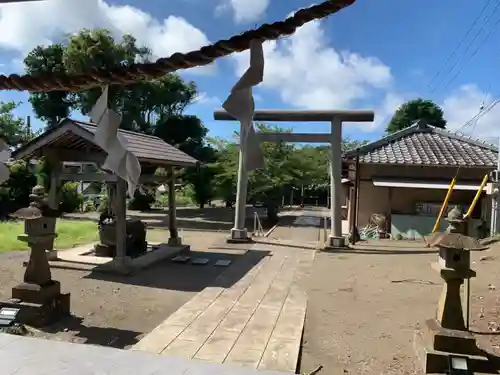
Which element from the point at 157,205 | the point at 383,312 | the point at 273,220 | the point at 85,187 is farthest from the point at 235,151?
the point at 85,187

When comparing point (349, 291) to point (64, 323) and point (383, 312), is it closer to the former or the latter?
point (383, 312)

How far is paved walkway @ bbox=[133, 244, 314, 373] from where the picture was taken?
4645mm

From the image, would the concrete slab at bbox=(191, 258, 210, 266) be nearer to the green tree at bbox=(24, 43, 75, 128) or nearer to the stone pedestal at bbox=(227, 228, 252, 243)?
the stone pedestal at bbox=(227, 228, 252, 243)

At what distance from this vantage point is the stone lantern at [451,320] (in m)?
4.28

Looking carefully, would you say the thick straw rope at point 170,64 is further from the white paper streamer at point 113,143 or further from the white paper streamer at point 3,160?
the white paper streamer at point 3,160

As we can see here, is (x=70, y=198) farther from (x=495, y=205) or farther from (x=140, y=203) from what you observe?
(x=495, y=205)

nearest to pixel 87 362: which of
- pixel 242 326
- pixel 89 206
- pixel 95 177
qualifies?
pixel 242 326

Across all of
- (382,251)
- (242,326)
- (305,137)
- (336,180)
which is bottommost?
(242,326)

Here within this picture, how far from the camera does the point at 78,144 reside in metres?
10.5

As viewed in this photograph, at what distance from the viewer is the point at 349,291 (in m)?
7.57

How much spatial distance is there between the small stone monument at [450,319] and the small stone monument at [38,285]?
15.7ft

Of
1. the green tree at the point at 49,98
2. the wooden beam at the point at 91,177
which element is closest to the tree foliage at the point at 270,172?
the wooden beam at the point at 91,177

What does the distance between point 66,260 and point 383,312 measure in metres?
7.07

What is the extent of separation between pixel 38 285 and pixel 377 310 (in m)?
4.92
